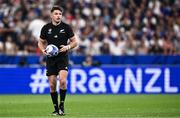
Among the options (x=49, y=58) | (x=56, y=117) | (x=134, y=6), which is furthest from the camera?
(x=134, y=6)

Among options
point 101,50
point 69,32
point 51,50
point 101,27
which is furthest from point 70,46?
point 101,27

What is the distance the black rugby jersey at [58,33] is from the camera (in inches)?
592

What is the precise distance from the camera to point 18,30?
26.4 m

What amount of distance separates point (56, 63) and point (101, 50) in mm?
12112

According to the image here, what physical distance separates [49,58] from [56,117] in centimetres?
165

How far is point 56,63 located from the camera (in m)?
15.0

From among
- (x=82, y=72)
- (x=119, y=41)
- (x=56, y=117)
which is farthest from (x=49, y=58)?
(x=119, y=41)

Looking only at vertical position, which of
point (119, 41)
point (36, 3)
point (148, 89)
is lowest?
point (148, 89)

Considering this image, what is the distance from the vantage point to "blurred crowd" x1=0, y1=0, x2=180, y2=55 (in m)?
26.5

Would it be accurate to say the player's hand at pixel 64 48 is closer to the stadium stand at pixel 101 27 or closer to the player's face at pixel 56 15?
the player's face at pixel 56 15

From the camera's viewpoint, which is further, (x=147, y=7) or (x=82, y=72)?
(x=147, y=7)

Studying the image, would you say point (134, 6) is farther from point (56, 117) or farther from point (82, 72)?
point (56, 117)
